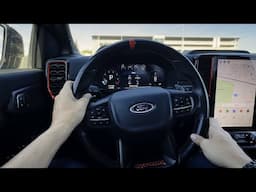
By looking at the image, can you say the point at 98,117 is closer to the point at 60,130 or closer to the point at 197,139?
the point at 60,130

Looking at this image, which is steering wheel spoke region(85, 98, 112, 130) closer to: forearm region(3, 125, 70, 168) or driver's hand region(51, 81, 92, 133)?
driver's hand region(51, 81, 92, 133)

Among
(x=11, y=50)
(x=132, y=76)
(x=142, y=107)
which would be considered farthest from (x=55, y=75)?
(x=142, y=107)

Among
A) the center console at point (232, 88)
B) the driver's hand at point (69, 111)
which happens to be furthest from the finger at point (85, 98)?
the center console at point (232, 88)

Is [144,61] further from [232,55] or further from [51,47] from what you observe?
[51,47]

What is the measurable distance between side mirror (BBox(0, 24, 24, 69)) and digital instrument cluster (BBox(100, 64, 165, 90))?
0.73 meters

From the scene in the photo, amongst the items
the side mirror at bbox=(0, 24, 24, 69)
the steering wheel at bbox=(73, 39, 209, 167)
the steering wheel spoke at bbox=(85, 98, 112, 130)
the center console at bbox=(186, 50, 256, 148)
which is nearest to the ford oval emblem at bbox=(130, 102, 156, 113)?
the steering wheel at bbox=(73, 39, 209, 167)

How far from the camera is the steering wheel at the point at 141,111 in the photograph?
3.88ft

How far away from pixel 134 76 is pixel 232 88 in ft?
2.01

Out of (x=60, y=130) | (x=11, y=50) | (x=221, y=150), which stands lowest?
(x=221, y=150)

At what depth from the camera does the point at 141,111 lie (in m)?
1.19

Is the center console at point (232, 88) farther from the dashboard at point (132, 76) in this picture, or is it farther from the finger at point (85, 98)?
the finger at point (85, 98)

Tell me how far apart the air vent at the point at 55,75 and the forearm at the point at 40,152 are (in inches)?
26.1

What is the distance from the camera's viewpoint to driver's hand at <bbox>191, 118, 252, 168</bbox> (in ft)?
3.64
